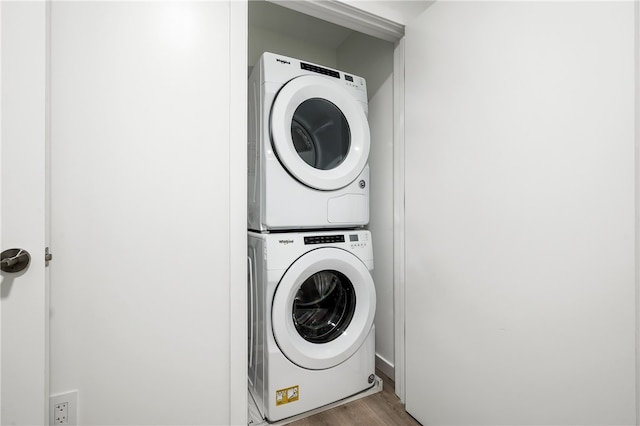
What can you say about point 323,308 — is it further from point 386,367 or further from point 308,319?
point 386,367

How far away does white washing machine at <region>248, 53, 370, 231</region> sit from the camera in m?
1.36

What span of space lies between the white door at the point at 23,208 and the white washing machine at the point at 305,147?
75 centimetres

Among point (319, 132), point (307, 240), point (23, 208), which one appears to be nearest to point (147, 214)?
point (23, 208)

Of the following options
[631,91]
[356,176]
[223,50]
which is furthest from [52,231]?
[631,91]

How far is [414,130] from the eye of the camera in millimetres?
1381

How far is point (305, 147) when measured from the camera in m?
1.58

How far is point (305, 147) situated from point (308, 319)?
0.90 meters

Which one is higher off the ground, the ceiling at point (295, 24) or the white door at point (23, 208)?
the ceiling at point (295, 24)

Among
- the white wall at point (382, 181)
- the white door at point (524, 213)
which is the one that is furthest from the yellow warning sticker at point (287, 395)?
the white wall at point (382, 181)

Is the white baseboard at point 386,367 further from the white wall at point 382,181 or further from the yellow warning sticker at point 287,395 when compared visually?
the yellow warning sticker at point 287,395

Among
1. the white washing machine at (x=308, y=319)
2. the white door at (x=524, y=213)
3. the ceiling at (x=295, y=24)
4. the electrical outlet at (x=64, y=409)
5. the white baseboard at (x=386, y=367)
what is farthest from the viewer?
the ceiling at (x=295, y=24)

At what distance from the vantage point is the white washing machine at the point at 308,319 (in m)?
1.31

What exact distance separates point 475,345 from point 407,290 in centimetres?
39

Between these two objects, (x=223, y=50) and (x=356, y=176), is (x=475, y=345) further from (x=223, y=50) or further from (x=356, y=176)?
(x=223, y=50)
